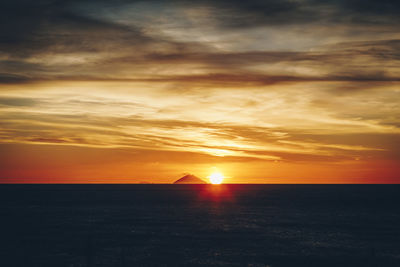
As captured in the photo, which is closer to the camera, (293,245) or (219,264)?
(219,264)

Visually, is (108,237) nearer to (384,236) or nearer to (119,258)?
(119,258)

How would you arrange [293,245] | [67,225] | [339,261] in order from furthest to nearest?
[67,225] < [293,245] < [339,261]

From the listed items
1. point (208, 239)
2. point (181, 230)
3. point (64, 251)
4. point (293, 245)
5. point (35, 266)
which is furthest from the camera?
point (181, 230)

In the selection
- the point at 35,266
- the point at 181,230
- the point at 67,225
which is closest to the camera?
the point at 35,266

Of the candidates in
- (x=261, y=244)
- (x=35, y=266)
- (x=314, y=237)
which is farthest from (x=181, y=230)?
(x=35, y=266)

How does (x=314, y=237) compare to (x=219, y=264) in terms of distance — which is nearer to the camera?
(x=219, y=264)

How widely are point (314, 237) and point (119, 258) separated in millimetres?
31436

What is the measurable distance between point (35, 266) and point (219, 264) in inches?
748

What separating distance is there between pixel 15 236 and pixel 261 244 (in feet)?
120

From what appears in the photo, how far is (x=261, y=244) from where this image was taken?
52531 millimetres

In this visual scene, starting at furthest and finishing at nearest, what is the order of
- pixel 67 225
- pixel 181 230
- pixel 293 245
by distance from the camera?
pixel 67 225, pixel 181 230, pixel 293 245

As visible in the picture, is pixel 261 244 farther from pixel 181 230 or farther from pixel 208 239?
pixel 181 230

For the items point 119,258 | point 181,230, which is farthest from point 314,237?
point 119,258

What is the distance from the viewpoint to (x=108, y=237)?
191 feet
